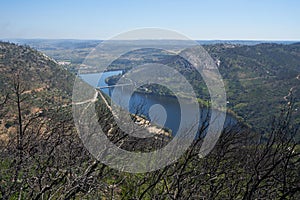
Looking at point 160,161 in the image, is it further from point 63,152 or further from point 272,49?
point 272,49

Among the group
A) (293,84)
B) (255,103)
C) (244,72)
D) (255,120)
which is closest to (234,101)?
(255,103)

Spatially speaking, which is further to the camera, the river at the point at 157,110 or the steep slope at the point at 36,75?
the steep slope at the point at 36,75

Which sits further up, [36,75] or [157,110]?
[157,110]

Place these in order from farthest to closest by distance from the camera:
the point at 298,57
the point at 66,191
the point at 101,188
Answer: the point at 298,57 < the point at 101,188 < the point at 66,191

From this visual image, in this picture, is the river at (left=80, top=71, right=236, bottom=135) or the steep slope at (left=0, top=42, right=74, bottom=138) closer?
the river at (left=80, top=71, right=236, bottom=135)

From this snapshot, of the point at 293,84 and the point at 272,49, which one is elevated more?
the point at 272,49

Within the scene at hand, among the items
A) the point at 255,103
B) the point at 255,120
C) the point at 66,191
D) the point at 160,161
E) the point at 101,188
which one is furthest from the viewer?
the point at 255,103

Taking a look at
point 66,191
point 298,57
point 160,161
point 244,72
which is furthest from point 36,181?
point 298,57

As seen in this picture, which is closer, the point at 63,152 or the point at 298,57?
the point at 63,152

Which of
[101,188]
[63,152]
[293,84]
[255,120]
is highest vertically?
[63,152]

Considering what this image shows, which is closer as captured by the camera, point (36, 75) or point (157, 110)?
point (157, 110)
